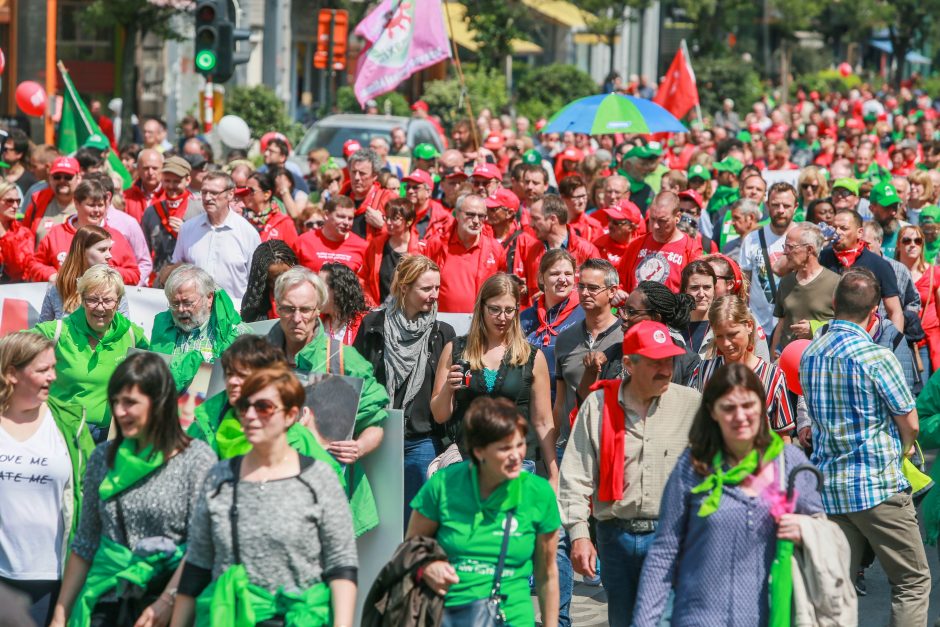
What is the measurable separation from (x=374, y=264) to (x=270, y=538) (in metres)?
5.61

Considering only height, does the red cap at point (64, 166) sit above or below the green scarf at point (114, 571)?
above

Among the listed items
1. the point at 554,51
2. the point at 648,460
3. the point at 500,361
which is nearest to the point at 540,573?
the point at 648,460

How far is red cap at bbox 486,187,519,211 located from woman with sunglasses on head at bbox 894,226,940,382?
276cm

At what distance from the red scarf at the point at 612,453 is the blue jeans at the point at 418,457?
5.36 feet

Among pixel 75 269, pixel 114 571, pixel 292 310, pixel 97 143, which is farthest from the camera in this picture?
pixel 97 143

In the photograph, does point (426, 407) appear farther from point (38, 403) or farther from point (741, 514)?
point (741, 514)

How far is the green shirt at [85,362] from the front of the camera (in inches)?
272

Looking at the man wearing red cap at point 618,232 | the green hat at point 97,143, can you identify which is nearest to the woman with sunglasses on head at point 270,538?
the man wearing red cap at point 618,232

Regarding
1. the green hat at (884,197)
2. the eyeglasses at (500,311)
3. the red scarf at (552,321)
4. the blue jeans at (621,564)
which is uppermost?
the green hat at (884,197)

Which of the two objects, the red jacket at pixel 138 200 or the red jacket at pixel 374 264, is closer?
the red jacket at pixel 374 264

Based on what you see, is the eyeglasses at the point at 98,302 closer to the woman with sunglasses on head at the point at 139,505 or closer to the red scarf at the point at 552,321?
the woman with sunglasses on head at the point at 139,505

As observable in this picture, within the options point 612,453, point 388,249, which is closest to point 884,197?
point 388,249

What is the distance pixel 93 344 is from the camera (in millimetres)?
7059

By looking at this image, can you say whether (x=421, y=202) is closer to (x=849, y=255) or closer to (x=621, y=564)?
(x=849, y=255)
